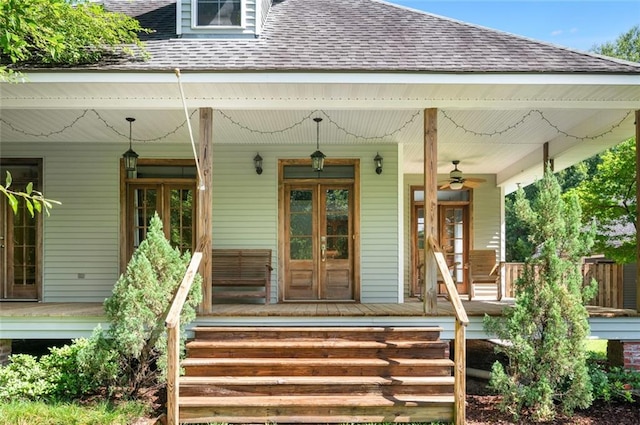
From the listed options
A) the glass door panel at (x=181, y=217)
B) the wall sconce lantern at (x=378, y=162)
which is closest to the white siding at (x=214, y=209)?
the wall sconce lantern at (x=378, y=162)

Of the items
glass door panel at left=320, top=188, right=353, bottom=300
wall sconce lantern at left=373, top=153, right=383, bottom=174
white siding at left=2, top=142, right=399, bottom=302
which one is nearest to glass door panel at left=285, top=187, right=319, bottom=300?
glass door panel at left=320, top=188, right=353, bottom=300

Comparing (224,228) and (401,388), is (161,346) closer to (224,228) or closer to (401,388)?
(401,388)

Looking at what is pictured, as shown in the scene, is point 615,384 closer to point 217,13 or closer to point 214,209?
point 214,209

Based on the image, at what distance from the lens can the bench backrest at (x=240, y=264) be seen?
7.36m

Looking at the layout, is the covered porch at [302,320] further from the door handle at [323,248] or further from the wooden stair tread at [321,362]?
the door handle at [323,248]

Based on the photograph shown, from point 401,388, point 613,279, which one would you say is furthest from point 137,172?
point 613,279

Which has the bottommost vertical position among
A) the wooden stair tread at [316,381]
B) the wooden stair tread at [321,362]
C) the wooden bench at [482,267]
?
the wooden stair tread at [316,381]

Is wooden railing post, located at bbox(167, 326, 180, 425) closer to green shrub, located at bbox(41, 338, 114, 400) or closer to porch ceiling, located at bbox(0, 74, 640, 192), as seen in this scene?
green shrub, located at bbox(41, 338, 114, 400)

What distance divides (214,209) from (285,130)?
1.77 meters

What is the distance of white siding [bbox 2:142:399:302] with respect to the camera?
25.0ft

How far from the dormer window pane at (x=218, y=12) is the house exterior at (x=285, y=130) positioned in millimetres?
27

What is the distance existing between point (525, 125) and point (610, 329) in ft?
9.62

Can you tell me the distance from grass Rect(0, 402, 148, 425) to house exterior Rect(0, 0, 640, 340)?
112 cm

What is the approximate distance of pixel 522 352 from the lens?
4.63 m
